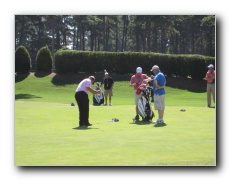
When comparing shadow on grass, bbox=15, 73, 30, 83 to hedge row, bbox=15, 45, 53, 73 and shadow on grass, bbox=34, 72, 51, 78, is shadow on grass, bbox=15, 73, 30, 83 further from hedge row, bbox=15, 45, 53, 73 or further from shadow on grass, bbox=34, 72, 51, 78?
shadow on grass, bbox=34, 72, 51, 78

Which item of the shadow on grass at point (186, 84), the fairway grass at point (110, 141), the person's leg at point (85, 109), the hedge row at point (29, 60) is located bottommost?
the fairway grass at point (110, 141)

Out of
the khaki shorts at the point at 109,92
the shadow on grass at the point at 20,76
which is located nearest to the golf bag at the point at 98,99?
the khaki shorts at the point at 109,92

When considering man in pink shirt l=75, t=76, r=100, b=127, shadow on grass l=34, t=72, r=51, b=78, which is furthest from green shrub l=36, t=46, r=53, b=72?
man in pink shirt l=75, t=76, r=100, b=127

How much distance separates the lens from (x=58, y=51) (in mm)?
21109

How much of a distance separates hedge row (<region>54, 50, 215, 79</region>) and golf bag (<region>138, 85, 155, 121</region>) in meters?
2.53

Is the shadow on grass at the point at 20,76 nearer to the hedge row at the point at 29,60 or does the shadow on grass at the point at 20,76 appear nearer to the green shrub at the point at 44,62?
the hedge row at the point at 29,60

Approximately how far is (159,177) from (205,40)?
233 inches

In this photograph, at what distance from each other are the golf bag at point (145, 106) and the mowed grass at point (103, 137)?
31 cm

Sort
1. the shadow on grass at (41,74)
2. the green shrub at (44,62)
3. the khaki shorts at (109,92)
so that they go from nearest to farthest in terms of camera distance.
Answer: the green shrub at (44,62) < the shadow on grass at (41,74) < the khaki shorts at (109,92)

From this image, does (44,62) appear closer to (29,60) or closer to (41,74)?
(41,74)

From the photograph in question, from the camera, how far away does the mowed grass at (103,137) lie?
1378 centimetres

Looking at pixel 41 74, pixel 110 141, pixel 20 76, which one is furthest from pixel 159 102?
pixel 41 74

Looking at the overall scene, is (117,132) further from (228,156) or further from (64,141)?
(228,156)
